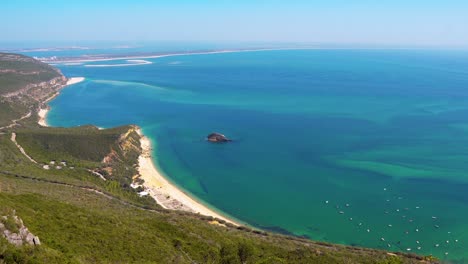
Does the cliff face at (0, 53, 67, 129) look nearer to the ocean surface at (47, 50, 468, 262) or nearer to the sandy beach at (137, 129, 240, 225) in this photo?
the ocean surface at (47, 50, 468, 262)

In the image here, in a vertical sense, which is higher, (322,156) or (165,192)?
(322,156)

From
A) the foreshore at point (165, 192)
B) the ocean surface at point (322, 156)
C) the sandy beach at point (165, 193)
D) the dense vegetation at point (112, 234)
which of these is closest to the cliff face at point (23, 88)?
the ocean surface at point (322, 156)

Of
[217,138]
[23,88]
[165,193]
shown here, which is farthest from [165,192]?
[23,88]

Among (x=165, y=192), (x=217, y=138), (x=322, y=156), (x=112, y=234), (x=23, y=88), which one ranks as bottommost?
(x=165, y=192)

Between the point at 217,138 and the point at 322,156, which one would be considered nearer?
the point at 322,156

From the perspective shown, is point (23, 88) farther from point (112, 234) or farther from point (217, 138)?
point (112, 234)

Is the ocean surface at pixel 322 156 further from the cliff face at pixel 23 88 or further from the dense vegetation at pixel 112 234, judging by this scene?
the dense vegetation at pixel 112 234

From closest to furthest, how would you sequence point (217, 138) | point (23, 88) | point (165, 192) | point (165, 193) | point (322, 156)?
point (165, 193) → point (165, 192) → point (322, 156) → point (217, 138) → point (23, 88)
